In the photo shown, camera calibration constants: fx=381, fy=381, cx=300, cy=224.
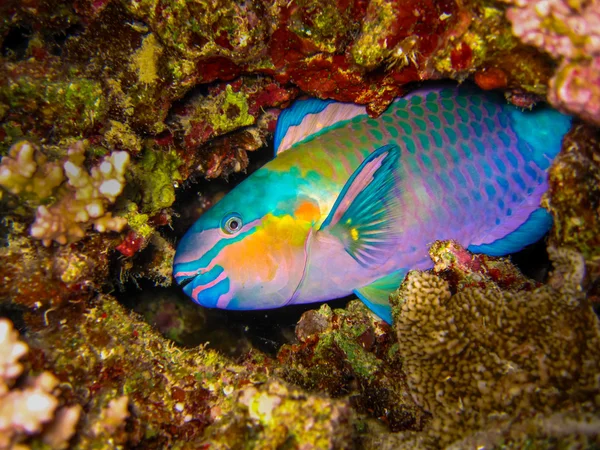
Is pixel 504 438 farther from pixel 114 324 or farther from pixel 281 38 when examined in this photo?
pixel 281 38

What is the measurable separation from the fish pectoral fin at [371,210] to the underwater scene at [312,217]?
0.06 feet

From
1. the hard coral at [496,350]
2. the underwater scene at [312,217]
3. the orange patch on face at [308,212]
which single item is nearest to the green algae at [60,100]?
the underwater scene at [312,217]

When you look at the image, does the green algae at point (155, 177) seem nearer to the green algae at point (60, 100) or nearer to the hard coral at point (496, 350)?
the green algae at point (60, 100)

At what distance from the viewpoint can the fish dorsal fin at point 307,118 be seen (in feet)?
11.2

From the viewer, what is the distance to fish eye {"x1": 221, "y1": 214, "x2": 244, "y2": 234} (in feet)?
9.69

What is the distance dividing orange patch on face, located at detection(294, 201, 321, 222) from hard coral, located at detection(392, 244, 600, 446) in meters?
0.95

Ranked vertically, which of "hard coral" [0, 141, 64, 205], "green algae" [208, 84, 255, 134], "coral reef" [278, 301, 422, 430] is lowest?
"coral reef" [278, 301, 422, 430]

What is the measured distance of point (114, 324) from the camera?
8.76 feet

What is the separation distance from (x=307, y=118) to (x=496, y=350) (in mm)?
2366

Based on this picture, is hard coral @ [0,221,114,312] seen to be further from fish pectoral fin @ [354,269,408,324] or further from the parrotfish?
fish pectoral fin @ [354,269,408,324]

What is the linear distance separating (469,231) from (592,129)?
1.19 meters

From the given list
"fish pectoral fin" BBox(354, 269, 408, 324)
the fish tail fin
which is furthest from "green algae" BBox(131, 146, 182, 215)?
the fish tail fin

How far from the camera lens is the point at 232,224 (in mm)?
2967

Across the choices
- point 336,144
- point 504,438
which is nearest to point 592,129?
point 336,144
